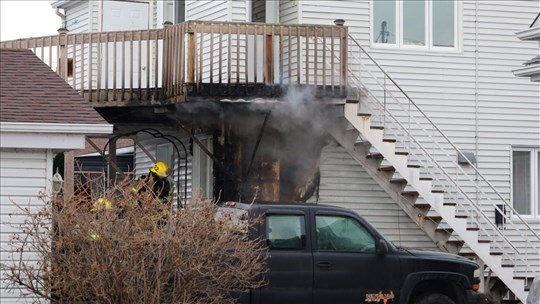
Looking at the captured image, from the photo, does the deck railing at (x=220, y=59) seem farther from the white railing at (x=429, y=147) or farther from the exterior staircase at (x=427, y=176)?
the white railing at (x=429, y=147)

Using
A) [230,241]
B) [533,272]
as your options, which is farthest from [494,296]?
[230,241]

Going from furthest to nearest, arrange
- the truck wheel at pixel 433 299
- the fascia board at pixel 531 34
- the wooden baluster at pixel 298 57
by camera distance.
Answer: the wooden baluster at pixel 298 57 < the fascia board at pixel 531 34 < the truck wheel at pixel 433 299

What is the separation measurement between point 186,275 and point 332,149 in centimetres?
945

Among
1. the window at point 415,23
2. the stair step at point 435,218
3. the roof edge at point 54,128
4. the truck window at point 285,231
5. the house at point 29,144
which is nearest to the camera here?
the roof edge at point 54,128

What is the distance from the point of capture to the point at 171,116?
69.9 ft

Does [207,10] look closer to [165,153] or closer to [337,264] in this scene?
[165,153]

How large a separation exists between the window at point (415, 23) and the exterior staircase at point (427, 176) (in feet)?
2.74

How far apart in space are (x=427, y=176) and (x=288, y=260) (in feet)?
22.8

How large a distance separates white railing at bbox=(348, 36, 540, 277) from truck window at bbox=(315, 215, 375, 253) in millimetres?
5457

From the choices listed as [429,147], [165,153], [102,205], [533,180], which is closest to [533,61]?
[429,147]

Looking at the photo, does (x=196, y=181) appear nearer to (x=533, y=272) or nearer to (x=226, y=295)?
(x=533, y=272)

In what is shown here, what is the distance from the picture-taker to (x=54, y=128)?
46.5ft

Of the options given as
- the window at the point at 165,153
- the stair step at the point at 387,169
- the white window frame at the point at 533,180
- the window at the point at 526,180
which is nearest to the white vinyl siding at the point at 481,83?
the white window frame at the point at 533,180

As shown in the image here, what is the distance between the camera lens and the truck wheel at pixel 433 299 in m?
16.1
